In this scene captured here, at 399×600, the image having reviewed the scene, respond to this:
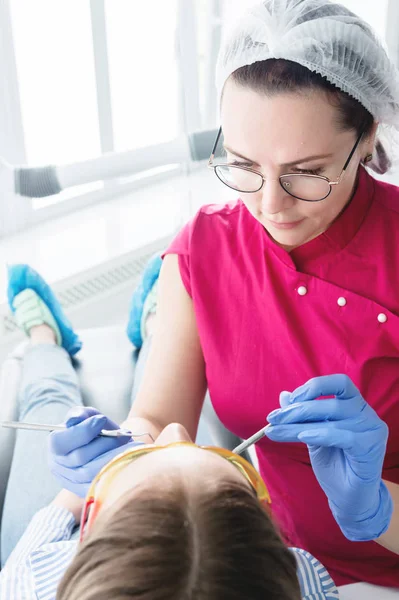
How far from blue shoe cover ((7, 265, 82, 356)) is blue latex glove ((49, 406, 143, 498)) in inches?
41.0

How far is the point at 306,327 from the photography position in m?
1.21

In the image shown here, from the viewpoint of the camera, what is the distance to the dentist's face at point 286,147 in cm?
101

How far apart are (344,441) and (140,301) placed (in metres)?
1.27

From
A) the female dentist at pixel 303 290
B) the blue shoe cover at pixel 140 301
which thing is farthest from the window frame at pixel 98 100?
the female dentist at pixel 303 290

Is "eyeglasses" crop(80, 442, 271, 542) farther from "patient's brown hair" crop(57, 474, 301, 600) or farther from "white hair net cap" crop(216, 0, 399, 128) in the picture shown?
"white hair net cap" crop(216, 0, 399, 128)

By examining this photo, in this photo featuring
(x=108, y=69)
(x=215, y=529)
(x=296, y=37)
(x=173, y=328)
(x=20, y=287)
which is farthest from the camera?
(x=108, y=69)

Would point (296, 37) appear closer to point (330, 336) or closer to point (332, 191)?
point (332, 191)

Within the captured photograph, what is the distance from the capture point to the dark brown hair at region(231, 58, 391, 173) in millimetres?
1017

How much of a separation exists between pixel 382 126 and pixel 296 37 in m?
0.27

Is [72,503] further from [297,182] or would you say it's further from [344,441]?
[297,182]

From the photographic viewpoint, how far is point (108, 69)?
3.15 m

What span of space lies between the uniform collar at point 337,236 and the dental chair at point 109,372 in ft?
1.93

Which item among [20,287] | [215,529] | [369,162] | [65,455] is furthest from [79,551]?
[20,287]

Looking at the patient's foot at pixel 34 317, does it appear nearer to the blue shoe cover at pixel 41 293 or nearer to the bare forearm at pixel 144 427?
the blue shoe cover at pixel 41 293
